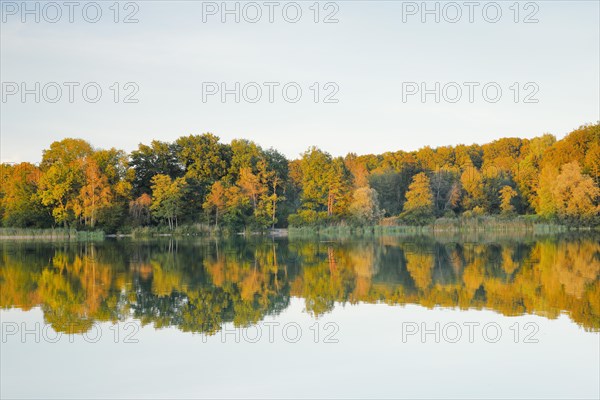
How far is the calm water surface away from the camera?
6.92 m

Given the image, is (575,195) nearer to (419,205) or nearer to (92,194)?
(419,205)

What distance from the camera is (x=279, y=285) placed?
14688 mm

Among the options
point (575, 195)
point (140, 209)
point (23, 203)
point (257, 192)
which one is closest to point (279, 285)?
point (140, 209)

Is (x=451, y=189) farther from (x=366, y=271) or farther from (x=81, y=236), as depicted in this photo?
(x=366, y=271)

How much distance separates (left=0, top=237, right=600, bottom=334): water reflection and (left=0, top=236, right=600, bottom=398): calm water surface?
6 cm

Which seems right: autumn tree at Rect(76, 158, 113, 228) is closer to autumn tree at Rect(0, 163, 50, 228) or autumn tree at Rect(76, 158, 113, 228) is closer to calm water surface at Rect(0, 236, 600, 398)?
autumn tree at Rect(0, 163, 50, 228)

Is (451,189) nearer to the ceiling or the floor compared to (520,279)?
nearer to the ceiling

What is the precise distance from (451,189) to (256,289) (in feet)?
141

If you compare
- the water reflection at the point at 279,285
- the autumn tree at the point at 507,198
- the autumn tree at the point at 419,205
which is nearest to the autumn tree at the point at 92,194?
the water reflection at the point at 279,285

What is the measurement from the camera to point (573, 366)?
7371mm

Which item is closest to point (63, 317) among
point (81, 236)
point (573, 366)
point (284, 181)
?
point (573, 366)

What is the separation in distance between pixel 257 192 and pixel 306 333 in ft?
131

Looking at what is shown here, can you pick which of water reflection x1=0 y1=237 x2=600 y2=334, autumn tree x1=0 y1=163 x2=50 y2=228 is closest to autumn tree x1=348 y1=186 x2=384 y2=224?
water reflection x1=0 y1=237 x2=600 y2=334

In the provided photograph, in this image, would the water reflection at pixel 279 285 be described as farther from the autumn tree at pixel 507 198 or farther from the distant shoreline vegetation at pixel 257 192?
the autumn tree at pixel 507 198
